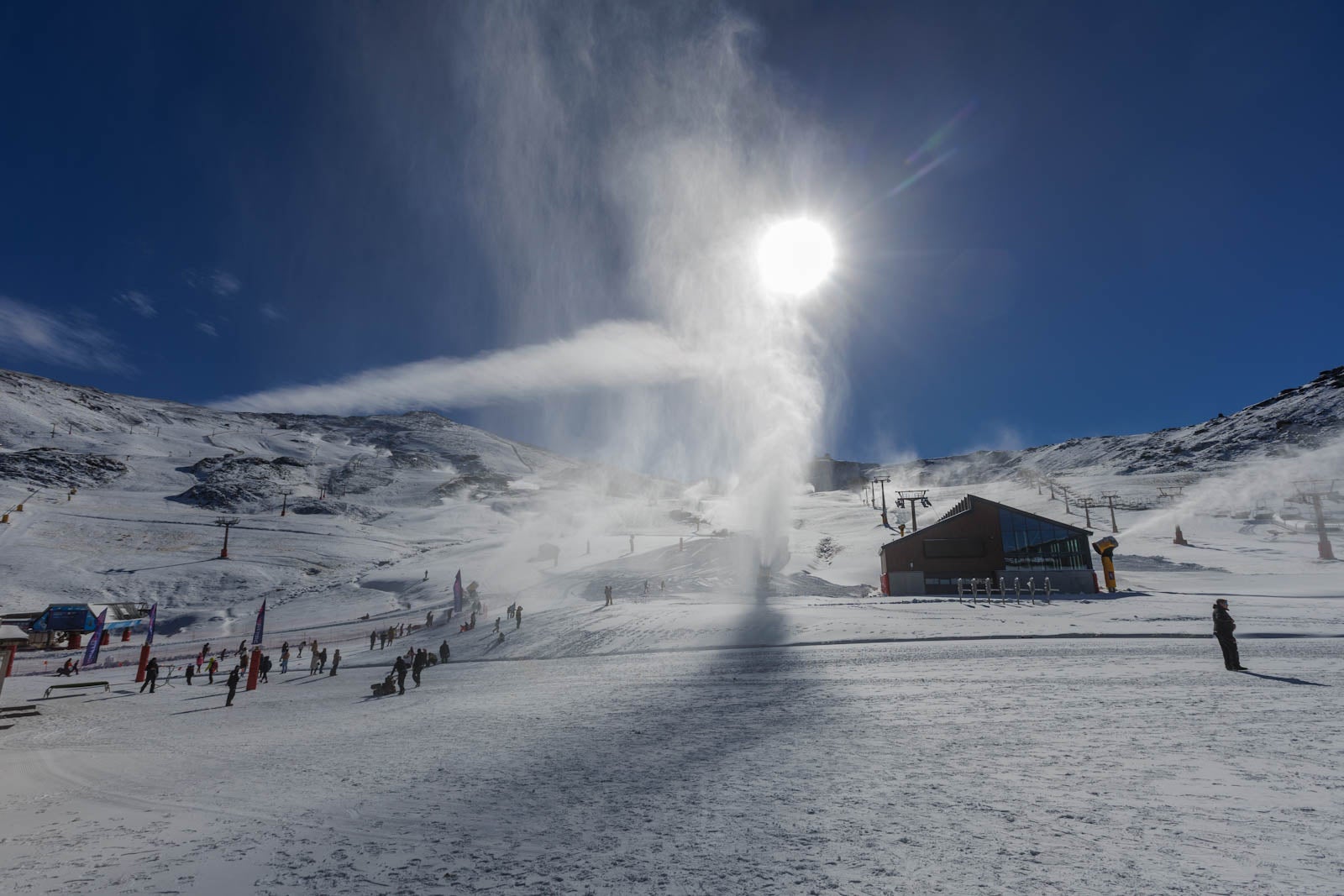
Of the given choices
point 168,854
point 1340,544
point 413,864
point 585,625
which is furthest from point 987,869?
point 1340,544

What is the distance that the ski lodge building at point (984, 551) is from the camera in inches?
1748

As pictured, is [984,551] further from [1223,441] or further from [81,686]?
[1223,441]

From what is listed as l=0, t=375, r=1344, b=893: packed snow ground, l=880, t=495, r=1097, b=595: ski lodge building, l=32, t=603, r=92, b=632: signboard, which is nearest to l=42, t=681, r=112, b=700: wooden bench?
l=0, t=375, r=1344, b=893: packed snow ground

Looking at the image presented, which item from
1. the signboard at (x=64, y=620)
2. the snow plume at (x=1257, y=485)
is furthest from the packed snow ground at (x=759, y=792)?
the snow plume at (x=1257, y=485)

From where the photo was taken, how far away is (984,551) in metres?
45.9

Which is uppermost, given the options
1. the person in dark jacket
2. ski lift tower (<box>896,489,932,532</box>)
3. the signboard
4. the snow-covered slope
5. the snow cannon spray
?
the snow-covered slope

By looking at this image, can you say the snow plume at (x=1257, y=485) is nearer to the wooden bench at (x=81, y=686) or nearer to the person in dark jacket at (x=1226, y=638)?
the person in dark jacket at (x=1226, y=638)

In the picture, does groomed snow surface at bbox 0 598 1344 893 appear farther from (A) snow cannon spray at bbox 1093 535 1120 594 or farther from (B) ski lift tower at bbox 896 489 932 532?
(B) ski lift tower at bbox 896 489 932 532

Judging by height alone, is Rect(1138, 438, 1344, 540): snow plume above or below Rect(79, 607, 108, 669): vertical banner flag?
above

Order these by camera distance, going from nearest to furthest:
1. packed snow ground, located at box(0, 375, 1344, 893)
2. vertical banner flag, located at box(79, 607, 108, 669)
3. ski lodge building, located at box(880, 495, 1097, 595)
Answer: packed snow ground, located at box(0, 375, 1344, 893) < vertical banner flag, located at box(79, 607, 108, 669) < ski lodge building, located at box(880, 495, 1097, 595)

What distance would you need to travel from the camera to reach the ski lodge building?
44.4 metres

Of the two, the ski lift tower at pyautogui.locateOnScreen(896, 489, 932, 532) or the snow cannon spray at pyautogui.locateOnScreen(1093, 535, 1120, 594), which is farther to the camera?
the ski lift tower at pyautogui.locateOnScreen(896, 489, 932, 532)

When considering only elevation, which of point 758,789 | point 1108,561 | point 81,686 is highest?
point 1108,561

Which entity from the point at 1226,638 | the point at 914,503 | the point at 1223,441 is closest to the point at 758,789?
the point at 1226,638
